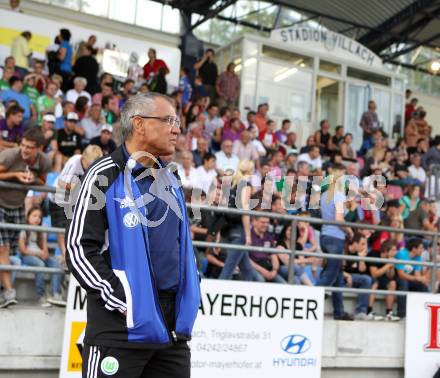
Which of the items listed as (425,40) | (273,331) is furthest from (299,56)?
(273,331)

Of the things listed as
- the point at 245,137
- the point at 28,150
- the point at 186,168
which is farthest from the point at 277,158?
the point at 28,150

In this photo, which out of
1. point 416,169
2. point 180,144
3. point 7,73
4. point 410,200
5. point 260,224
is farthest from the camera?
point 416,169

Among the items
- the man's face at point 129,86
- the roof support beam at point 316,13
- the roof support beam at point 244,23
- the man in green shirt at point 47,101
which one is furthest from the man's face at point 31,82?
the roof support beam at point 316,13

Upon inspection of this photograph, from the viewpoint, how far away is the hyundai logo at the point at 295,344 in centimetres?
577

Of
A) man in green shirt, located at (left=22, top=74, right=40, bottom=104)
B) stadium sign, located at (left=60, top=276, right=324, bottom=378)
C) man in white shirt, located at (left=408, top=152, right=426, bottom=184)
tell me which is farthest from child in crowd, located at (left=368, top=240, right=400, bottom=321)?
man in green shirt, located at (left=22, top=74, right=40, bottom=104)

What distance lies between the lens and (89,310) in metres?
2.82

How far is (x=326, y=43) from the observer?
1880cm

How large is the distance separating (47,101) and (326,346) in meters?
6.85

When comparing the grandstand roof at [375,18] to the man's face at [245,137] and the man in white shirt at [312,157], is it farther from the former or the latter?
the man's face at [245,137]

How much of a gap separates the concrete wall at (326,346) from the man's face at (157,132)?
8.46 ft

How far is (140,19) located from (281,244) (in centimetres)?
1243

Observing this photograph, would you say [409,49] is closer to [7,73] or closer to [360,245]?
[7,73]

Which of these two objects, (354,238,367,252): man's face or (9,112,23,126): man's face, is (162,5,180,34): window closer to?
(9,112,23,126): man's face

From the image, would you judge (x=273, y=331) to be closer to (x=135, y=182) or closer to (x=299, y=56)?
(x=135, y=182)
